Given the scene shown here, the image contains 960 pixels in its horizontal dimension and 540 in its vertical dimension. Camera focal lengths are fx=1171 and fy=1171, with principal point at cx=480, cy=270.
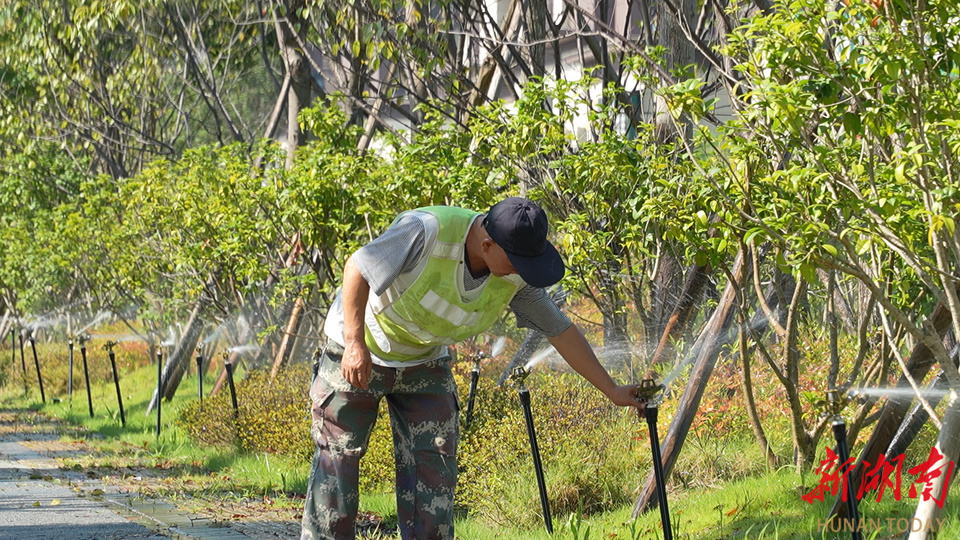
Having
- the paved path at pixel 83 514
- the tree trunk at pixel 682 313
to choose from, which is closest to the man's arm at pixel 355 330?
the paved path at pixel 83 514

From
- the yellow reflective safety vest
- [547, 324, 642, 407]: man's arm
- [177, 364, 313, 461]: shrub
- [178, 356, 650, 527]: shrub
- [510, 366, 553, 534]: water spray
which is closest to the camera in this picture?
the yellow reflective safety vest

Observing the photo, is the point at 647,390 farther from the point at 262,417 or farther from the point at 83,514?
the point at 262,417

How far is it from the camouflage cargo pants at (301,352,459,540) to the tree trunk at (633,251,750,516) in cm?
157

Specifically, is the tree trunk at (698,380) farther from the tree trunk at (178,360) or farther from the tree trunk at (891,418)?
the tree trunk at (178,360)

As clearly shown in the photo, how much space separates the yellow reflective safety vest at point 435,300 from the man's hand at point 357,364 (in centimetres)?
27

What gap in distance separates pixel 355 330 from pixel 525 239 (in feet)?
2.49

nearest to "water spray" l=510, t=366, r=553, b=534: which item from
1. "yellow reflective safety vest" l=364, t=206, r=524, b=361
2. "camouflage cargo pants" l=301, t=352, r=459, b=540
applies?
"camouflage cargo pants" l=301, t=352, r=459, b=540

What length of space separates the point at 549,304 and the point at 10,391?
1440 cm

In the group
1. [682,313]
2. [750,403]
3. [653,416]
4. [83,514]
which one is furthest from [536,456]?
[83,514]

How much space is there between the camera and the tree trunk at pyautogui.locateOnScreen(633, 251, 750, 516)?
6.09 m

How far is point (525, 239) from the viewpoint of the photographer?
423 cm

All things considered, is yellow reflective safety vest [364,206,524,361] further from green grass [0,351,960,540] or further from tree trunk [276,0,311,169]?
tree trunk [276,0,311,169]

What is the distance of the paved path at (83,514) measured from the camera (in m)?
6.75

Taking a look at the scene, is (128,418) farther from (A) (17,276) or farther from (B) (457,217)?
(B) (457,217)
